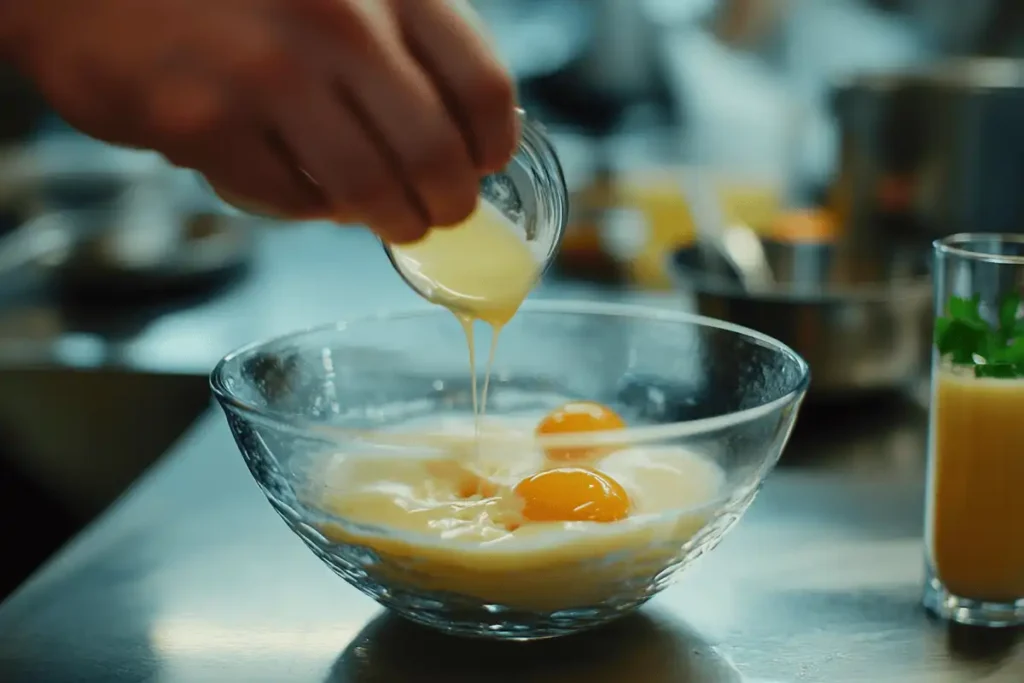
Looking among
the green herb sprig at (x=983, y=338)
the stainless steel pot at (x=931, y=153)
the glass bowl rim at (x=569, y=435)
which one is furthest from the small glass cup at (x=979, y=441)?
the stainless steel pot at (x=931, y=153)

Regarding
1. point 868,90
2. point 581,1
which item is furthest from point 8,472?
point 581,1

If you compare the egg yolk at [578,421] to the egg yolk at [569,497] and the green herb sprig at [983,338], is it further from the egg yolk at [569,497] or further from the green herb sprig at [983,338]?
the green herb sprig at [983,338]

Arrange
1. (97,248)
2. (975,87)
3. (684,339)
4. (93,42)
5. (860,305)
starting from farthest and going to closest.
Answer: (97,248) → (975,87) → (860,305) → (684,339) → (93,42)

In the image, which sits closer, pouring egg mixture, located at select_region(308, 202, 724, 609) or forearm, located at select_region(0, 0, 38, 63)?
forearm, located at select_region(0, 0, 38, 63)

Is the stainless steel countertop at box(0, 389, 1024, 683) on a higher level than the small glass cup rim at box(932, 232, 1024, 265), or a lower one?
lower

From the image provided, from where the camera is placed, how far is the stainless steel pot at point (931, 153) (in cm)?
151

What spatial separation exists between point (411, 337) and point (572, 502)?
0.36 metres

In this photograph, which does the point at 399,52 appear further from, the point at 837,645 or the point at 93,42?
the point at 837,645

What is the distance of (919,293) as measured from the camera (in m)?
1.20

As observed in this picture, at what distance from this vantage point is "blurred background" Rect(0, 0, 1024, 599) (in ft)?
4.81

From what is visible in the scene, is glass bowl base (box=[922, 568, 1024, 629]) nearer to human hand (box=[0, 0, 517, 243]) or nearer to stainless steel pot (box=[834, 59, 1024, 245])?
human hand (box=[0, 0, 517, 243])

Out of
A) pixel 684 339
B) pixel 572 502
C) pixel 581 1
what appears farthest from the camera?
pixel 581 1

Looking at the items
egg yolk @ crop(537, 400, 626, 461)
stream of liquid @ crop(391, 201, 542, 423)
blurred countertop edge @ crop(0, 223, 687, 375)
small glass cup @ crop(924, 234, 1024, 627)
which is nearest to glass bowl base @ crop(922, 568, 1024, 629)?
small glass cup @ crop(924, 234, 1024, 627)

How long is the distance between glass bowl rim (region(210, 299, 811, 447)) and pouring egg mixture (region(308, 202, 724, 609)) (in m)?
0.01
